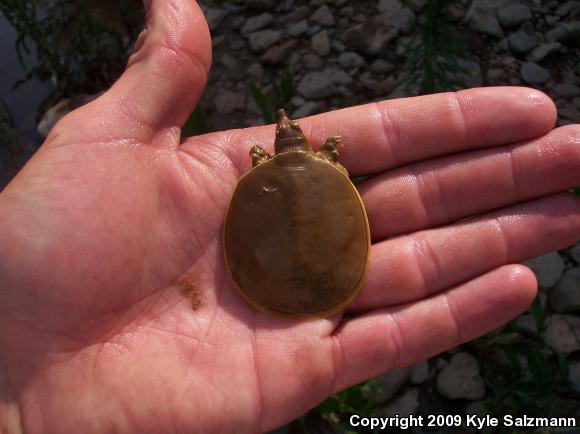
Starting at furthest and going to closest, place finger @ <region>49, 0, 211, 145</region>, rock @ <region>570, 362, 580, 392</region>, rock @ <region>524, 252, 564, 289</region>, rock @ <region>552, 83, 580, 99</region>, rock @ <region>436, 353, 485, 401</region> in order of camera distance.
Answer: rock @ <region>552, 83, 580, 99</region>, rock @ <region>524, 252, 564, 289</region>, rock @ <region>436, 353, 485, 401</region>, rock @ <region>570, 362, 580, 392</region>, finger @ <region>49, 0, 211, 145</region>

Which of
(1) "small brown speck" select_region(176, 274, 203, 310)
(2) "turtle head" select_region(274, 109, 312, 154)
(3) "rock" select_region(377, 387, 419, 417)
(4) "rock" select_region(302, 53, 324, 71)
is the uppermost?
(2) "turtle head" select_region(274, 109, 312, 154)

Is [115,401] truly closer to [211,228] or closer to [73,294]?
[73,294]

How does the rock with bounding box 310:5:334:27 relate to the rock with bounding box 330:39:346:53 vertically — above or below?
above

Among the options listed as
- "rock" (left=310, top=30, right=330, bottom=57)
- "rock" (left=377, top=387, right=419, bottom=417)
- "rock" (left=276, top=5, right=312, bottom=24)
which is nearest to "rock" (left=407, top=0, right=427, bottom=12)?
"rock" (left=310, top=30, right=330, bottom=57)

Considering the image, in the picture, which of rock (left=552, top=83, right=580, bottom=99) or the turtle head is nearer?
the turtle head

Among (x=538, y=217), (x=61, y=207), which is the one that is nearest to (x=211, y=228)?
(x=61, y=207)

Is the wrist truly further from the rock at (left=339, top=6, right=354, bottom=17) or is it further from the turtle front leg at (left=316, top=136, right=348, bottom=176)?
the rock at (left=339, top=6, right=354, bottom=17)

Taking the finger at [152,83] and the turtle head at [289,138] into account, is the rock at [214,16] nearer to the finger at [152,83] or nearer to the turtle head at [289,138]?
the finger at [152,83]
